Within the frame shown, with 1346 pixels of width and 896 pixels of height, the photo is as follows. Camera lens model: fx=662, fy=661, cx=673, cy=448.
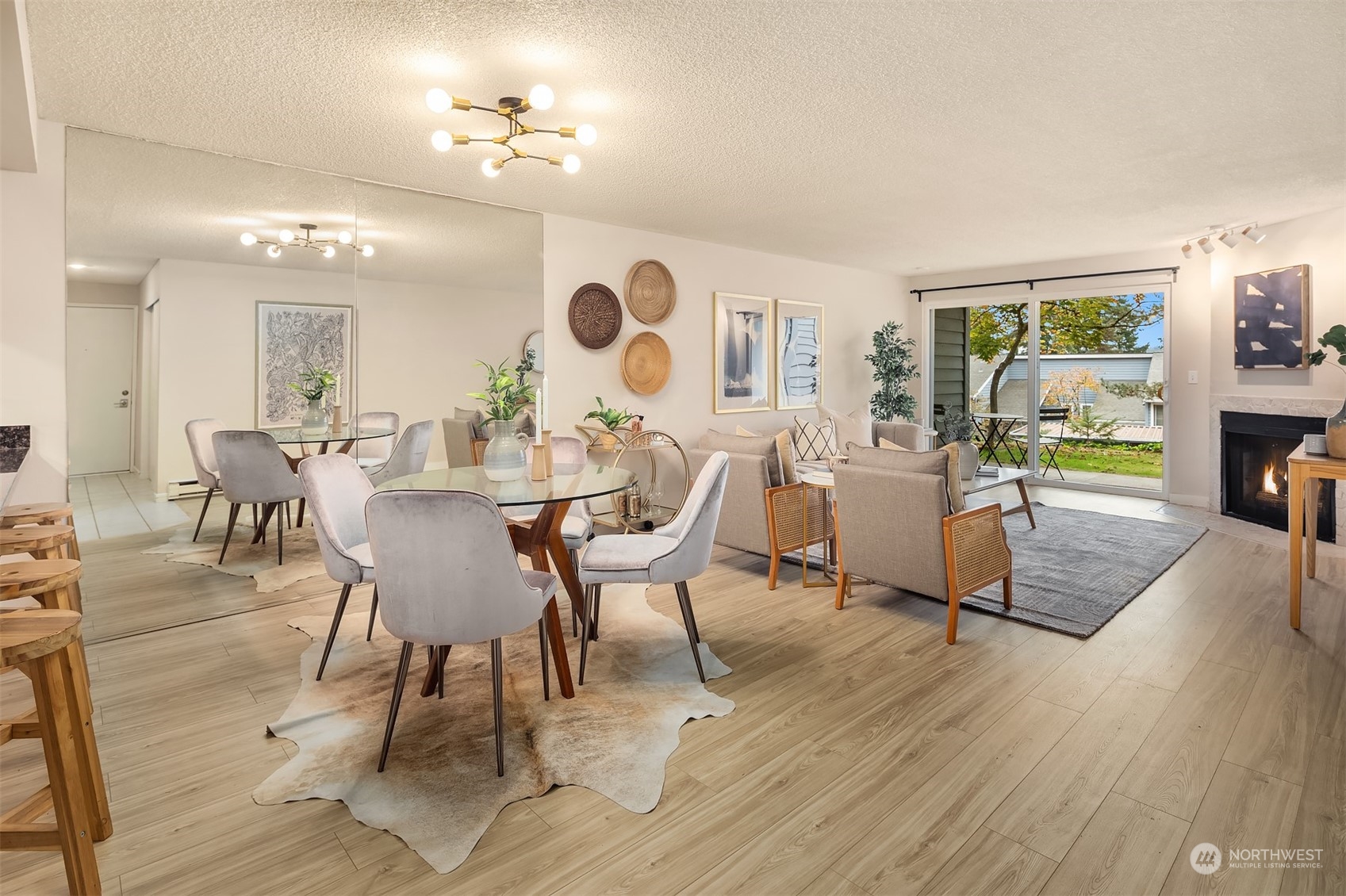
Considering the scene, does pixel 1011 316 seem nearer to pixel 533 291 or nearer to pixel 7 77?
pixel 533 291

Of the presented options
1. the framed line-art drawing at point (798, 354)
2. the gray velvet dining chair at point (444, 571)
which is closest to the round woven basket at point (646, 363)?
the framed line-art drawing at point (798, 354)

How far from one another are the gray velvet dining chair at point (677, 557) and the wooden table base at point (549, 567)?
8cm

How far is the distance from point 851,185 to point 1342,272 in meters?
3.81

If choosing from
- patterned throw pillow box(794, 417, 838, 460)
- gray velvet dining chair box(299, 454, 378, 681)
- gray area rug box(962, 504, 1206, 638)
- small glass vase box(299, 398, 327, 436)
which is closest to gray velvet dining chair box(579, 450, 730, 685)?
gray velvet dining chair box(299, 454, 378, 681)

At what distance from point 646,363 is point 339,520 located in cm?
315

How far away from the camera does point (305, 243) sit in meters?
3.82

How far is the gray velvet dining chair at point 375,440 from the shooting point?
406 cm

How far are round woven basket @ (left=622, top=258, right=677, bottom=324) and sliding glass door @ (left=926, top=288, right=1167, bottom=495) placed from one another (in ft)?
9.62

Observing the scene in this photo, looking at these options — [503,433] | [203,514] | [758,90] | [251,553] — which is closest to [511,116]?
[758,90]

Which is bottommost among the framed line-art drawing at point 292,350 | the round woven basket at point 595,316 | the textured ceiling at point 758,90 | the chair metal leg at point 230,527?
the chair metal leg at point 230,527

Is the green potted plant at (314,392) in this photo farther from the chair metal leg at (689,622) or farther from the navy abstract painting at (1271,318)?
the navy abstract painting at (1271,318)

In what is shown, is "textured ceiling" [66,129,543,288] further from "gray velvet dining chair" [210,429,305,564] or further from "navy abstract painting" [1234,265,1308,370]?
"navy abstract painting" [1234,265,1308,370]

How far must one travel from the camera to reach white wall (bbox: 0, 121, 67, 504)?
304 centimetres

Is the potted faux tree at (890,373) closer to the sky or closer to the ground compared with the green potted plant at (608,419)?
closer to the sky
